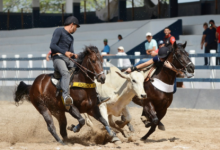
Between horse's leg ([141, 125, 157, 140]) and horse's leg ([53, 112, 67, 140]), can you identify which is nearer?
horse's leg ([53, 112, 67, 140])

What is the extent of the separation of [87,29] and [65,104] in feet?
54.4

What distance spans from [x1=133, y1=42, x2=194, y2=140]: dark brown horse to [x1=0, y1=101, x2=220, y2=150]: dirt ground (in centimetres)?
53

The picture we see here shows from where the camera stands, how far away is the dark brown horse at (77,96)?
743 centimetres

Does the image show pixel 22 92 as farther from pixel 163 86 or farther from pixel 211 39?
pixel 211 39

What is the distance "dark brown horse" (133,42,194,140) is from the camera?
26.4 ft

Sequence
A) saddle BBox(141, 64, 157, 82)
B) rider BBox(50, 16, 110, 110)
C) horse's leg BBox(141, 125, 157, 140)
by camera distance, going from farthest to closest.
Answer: saddle BBox(141, 64, 157, 82) → horse's leg BBox(141, 125, 157, 140) → rider BBox(50, 16, 110, 110)

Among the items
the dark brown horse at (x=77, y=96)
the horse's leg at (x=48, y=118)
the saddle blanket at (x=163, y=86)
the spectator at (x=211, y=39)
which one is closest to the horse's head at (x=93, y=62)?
the dark brown horse at (x=77, y=96)

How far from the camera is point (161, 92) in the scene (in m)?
8.14

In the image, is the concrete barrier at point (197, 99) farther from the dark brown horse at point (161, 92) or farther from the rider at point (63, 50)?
the rider at point (63, 50)

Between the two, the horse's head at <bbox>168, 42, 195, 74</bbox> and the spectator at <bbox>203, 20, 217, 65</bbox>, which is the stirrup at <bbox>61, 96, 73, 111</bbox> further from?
the spectator at <bbox>203, 20, 217, 65</bbox>

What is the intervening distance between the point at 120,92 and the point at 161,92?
2.56 feet

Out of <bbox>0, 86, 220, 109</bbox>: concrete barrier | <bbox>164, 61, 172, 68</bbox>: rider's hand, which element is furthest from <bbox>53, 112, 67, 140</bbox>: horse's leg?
<bbox>0, 86, 220, 109</bbox>: concrete barrier

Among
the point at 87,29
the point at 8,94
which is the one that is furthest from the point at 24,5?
the point at 8,94

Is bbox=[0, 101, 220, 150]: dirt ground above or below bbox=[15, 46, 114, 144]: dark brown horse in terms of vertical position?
below
